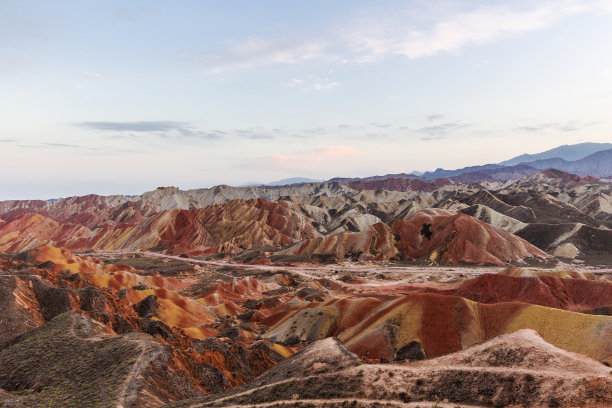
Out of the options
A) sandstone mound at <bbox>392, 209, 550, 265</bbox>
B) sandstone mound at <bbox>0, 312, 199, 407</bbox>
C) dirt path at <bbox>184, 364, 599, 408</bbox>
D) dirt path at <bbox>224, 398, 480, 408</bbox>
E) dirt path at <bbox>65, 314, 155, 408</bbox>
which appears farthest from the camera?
sandstone mound at <bbox>392, 209, 550, 265</bbox>

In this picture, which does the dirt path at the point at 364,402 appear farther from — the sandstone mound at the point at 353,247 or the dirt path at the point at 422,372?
the sandstone mound at the point at 353,247

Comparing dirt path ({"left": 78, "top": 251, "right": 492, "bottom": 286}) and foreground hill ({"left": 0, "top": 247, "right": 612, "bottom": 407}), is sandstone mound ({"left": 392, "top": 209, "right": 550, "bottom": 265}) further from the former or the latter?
foreground hill ({"left": 0, "top": 247, "right": 612, "bottom": 407})

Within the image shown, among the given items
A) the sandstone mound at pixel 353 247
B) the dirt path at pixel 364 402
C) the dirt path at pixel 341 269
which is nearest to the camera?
the dirt path at pixel 364 402

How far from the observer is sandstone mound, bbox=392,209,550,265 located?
13825 centimetres

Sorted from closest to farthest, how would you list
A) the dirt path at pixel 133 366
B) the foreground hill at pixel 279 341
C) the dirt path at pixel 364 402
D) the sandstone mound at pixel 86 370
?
the dirt path at pixel 364 402 < the foreground hill at pixel 279 341 < the dirt path at pixel 133 366 < the sandstone mound at pixel 86 370

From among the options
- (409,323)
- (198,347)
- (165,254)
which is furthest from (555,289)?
(165,254)

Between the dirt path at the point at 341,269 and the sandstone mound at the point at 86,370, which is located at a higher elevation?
the sandstone mound at the point at 86,370

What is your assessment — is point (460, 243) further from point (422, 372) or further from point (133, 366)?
point (133, 366)

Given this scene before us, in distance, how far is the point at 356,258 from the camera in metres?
155

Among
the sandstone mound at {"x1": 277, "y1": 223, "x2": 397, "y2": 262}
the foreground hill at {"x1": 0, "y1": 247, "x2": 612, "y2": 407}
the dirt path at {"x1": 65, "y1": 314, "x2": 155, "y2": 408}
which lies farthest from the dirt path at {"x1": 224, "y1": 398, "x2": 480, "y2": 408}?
the sandstone mound at {"x1": 277, "y1": 223, "x2": 397, "y2": 262}

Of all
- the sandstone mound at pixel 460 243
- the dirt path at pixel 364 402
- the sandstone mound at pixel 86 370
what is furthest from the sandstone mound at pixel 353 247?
the dirt path at pixel 364 402

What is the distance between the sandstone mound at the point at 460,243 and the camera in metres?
138

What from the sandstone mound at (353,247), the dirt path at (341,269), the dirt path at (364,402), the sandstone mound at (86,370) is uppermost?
the dirt path at (364,402)

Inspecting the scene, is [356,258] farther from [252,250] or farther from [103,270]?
[103,270]
